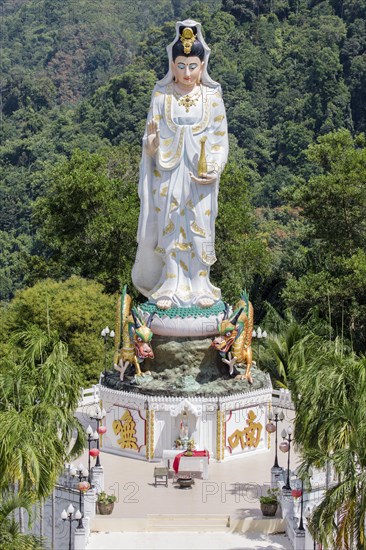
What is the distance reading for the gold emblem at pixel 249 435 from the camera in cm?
2508

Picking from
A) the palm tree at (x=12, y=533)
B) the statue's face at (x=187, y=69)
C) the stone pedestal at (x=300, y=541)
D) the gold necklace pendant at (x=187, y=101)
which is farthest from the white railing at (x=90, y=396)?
the palm tree at (x=12, y=533)

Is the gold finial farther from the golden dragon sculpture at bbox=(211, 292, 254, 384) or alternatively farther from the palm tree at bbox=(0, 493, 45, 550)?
the palm tree at bbox=(0, 493, 45, 550)

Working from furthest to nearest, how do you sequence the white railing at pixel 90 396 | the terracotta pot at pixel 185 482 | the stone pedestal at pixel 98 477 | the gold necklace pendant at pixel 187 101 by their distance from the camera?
the white railing at pixel 90 396
the gold necklace pendant at pixel 187 101
the terracotta pot at pixel 185 482
the stone pedestal at pixel 98 477

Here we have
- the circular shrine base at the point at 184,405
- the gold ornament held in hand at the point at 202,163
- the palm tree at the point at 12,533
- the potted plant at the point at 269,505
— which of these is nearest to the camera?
the palm tree at the point at 12,533

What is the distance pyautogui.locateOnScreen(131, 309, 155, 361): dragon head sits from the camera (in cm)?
2531

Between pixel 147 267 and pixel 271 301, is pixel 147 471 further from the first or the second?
pixel 271 301

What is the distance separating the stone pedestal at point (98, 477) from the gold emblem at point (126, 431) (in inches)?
88.5

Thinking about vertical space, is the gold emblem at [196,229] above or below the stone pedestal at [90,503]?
above

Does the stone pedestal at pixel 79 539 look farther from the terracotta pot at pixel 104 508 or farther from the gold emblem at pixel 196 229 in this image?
the gold emblem at pixel 196 229

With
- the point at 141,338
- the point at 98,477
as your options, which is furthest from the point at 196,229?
the point at 98,477

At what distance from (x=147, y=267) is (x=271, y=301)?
456 inches

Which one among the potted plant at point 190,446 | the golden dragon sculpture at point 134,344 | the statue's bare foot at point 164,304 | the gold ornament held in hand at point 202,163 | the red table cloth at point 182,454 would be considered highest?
the gold ornament held in hand at point 202,163

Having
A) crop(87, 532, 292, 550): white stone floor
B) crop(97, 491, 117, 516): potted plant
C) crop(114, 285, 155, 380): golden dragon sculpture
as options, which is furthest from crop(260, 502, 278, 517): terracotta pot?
crop(114, 285, 155, 380): golden dragon sculpture

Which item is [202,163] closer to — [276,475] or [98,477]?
[276,475]
